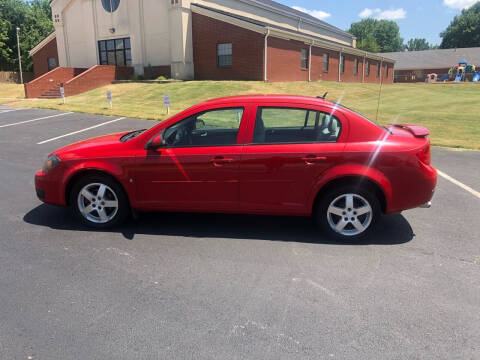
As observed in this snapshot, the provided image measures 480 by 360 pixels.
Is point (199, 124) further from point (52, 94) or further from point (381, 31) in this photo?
point (381, 31)

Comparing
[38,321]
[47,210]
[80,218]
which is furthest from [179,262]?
[47,210]

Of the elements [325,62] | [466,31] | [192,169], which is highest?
[466,31]

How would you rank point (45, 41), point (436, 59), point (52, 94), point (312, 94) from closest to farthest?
point (312, 94) < point (52, 94) < point (45, 41) < point (436, 59)

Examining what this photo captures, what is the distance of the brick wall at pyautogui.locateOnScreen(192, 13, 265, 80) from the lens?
26016mm

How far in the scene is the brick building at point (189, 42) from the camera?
26516 millimetres

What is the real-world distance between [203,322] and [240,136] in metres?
2.19

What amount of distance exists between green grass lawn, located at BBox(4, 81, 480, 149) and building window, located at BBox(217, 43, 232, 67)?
3933mm

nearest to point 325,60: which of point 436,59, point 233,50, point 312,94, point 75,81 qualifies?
point 233,50

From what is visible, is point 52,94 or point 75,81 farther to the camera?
point 52,94

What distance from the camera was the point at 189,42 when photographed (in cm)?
2833

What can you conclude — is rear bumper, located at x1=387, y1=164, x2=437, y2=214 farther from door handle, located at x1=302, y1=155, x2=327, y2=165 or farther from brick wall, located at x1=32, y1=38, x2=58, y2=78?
brick wall, located at x1=32, y1=38, x2=58, y2=78

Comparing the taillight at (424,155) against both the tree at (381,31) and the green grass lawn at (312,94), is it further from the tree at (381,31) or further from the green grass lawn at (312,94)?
the tree at (381,31)

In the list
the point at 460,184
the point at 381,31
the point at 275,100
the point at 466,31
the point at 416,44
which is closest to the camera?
the point at 275,100

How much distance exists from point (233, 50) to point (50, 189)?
2400 centimetres
